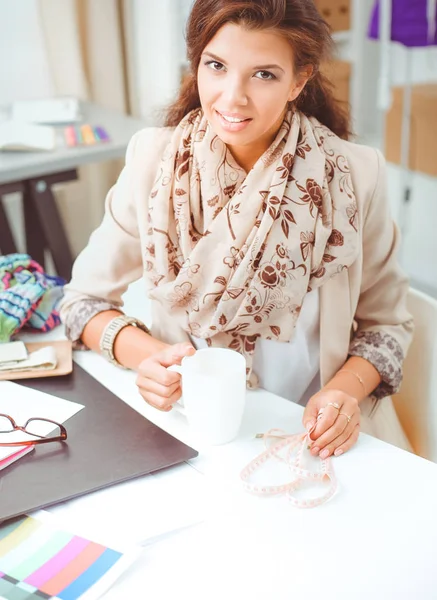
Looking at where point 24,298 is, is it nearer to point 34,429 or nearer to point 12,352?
point 12,352

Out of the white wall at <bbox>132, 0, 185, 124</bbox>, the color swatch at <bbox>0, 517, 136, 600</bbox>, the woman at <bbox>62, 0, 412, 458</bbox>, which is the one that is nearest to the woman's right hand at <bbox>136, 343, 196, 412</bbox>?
the woman at <bbox>62, 0, 412, 458</bbox>

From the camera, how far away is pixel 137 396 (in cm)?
102

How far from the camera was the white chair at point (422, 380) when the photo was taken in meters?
1.13

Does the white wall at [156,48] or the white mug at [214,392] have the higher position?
the white wall at [156,48]

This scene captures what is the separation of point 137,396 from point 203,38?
1.59 ft

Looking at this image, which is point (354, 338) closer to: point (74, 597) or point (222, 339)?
point (222, 339)

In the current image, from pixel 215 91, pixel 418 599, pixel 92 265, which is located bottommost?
pixel 418 599

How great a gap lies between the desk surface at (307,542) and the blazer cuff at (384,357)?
21 centimetres

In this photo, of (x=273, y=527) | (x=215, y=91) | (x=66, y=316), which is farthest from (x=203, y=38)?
(x=273, y=527)

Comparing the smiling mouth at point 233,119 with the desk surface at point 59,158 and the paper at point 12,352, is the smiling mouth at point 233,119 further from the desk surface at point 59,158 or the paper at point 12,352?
the desk surface at point 59,158

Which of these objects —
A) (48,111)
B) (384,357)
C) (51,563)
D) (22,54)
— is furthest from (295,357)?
(22,54)

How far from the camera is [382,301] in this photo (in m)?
1.15

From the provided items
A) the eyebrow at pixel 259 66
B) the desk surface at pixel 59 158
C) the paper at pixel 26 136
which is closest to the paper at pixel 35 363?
the eyebrow at pixel 259 66

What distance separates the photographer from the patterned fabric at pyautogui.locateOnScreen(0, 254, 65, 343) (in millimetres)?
1131
